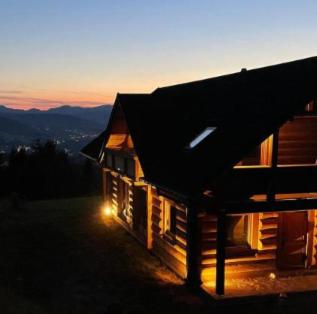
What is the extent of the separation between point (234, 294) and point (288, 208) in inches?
117

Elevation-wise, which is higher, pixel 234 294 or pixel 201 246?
pixel 201 246

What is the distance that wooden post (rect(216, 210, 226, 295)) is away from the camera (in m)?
11.7

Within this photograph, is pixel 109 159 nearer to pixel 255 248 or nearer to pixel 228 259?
pixel 228 259

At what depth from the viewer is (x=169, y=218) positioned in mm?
15484

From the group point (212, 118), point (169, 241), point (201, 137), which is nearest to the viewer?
point (201, 137)

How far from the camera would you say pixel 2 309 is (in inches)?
427

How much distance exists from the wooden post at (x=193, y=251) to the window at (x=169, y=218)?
2.18 m

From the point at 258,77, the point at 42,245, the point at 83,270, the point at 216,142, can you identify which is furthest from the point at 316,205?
the point at 42,245

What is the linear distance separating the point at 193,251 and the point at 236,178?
263cm

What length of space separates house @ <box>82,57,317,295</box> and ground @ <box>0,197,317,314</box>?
73 cm

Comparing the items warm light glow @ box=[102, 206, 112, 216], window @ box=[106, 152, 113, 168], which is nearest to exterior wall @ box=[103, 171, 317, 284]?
window @ box=[106, 152, 113, 168]

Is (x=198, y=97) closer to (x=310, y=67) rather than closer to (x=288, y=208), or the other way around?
(x=310, y=67)

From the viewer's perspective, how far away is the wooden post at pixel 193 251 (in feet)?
41.4

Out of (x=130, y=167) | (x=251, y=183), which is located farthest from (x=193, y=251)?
(x=130, y=167)
